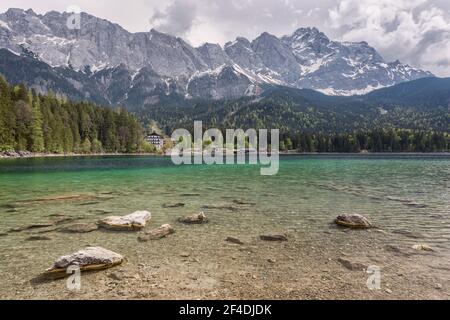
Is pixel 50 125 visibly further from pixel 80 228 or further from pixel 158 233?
pixel 158 233

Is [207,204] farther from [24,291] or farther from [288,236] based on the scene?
[24,291]

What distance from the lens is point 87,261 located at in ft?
46.3

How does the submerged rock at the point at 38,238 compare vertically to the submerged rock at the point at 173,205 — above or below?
above

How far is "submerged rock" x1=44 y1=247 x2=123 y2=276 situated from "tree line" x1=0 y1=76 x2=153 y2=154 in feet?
436

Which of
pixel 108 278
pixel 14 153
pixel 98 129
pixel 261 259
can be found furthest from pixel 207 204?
pixel 98 129

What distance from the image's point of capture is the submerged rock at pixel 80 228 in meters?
20.8

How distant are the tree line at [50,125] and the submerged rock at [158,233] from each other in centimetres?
12942

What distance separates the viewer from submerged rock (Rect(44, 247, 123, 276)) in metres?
13.6

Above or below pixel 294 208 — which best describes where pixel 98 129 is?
above

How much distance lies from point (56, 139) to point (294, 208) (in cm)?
15086

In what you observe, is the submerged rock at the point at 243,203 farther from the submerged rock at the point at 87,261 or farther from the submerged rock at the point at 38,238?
the submerged rock at the point at 87,261

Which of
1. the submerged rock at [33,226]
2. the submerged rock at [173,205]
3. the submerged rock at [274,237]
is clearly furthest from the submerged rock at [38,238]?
the submerged rock at [274,237]

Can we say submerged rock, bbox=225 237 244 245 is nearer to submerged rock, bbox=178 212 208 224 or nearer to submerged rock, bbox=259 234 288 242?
submerged rock, bbox=259 234 288 242
